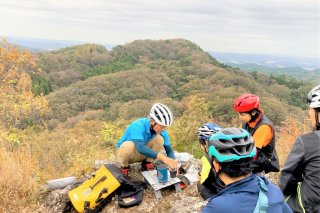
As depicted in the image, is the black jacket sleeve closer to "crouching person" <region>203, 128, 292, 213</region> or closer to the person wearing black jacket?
the person wearing black jacket

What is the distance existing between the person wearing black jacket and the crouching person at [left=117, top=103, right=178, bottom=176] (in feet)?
5.92

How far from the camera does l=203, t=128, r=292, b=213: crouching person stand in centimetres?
162

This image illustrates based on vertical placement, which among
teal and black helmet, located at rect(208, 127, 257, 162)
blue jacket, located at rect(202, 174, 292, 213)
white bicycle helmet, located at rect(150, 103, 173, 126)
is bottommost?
white bicycle helmet, located at rect(150, 103, 173, 126)

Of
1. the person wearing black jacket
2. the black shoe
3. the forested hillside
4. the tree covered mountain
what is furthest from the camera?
the tree covered mountain

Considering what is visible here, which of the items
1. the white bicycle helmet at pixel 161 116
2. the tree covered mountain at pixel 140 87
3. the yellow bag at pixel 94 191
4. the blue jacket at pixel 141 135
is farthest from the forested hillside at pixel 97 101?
the white bicycle helmet at pixel 161 116

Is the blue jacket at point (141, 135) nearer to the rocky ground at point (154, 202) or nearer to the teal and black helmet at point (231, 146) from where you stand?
the rocky ground at point (154, 202)

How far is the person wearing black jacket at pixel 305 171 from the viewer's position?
88.9 inches

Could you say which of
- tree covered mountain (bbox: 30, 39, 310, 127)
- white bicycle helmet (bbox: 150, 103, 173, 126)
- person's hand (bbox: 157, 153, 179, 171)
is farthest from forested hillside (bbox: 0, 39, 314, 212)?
white bicycle helmet (bbox: 150, 103, 173, 126)

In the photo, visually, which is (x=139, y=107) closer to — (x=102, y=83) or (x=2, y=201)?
(x=102, y=83)

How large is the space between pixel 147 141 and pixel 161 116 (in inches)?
22.7

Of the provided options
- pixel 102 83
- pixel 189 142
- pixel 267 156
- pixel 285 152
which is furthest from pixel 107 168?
pixel 102 83

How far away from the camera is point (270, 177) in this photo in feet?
15.6

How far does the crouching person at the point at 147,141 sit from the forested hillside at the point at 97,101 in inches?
34.6

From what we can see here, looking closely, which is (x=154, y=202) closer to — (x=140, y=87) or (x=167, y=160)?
(x=167, y=160)
